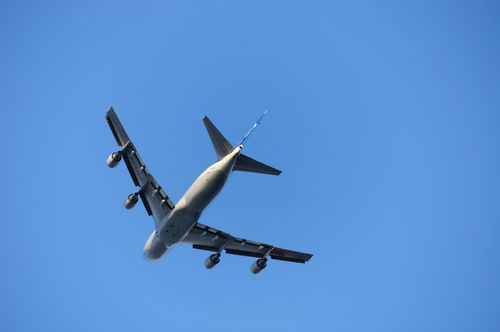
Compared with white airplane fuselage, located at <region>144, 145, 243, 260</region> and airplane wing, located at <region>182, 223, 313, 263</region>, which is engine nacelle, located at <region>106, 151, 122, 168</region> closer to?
white airplane fuselage, located at <region>144, 145, 243, 260</region>

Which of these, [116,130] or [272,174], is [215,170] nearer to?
[272,174]

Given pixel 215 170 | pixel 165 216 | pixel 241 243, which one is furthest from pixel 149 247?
pixel 215 170

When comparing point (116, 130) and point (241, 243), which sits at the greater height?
point (116, 130)

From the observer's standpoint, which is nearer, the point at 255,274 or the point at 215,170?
the point at 215,170

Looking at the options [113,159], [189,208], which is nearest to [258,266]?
[189,208]

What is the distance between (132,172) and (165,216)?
4200 millimetres

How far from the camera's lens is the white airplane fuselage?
24.3 m

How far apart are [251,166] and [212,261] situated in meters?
9.40

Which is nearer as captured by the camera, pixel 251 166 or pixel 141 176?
pixel 251 166

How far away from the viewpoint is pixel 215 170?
79.2 ft

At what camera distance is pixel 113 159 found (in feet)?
92.2

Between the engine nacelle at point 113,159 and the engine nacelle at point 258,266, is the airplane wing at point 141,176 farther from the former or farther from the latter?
the engine nacelle at point 258,266

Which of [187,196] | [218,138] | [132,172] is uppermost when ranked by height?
[218,138]

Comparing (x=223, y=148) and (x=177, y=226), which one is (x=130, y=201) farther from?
(x=223, y=148)
